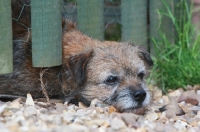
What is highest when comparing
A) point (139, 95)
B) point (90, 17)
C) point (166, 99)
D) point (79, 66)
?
point (90, 17)

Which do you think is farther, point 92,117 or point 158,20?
point 158,20

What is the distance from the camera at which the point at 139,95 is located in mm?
5070

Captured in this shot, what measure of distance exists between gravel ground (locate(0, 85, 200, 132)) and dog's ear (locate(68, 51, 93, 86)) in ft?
0.82

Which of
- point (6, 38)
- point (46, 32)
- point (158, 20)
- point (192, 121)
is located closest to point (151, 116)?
point (192, 121)

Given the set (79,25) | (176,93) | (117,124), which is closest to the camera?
(117,124)

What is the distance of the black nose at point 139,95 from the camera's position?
5.06 meters

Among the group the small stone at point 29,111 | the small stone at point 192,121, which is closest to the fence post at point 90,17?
the small stone at point 192,121

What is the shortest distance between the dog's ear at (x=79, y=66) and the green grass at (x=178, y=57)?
1620 millimetres

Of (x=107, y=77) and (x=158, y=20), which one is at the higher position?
(x=158, y=20)

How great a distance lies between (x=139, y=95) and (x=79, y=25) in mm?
1274

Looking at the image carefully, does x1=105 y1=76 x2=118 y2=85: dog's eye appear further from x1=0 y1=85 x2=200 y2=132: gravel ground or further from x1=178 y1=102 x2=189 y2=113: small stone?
x1=178 y1=102 x2=189 y2=113: small stone

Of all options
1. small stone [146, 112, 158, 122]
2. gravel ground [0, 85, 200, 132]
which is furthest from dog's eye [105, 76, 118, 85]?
small stone [146, 112, 158, 122]

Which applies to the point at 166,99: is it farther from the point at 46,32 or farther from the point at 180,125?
the point at 46,32

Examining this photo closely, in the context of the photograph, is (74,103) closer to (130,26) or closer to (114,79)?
(114,79)
